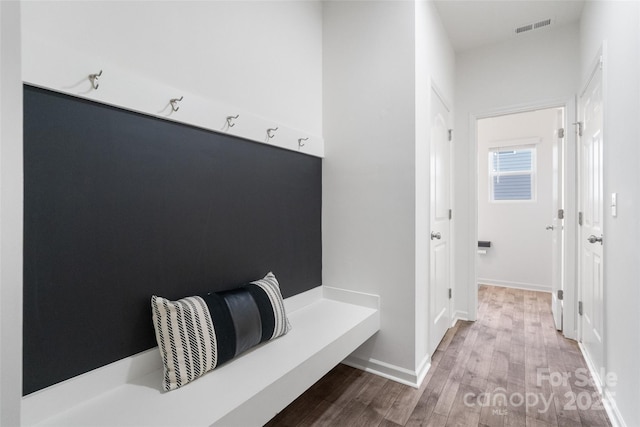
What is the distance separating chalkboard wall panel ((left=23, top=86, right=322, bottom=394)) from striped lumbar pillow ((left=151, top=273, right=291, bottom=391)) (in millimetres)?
123

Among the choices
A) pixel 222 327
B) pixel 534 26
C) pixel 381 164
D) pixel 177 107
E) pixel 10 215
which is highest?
pixel 534 26

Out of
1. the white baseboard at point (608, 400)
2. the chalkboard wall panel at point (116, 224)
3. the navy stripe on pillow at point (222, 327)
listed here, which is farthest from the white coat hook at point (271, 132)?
the white baseboard at point (608, 400)

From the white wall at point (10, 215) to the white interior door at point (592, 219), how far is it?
2623 mm

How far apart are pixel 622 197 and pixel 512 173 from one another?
10.2 feet

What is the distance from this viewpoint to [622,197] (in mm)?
1534

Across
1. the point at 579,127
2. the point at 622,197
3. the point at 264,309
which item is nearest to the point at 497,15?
the point at 579,127

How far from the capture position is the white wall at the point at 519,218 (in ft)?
13.4

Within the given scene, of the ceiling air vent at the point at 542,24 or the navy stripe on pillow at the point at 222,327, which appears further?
the ceiling air vent at the point at 542,24

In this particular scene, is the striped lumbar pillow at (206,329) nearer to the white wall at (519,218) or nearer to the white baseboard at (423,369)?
the white baseboard at (423,369)

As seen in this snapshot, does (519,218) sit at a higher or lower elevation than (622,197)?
lower

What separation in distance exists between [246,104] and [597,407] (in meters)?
2.65

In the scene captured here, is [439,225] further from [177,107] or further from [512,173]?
[512,173]

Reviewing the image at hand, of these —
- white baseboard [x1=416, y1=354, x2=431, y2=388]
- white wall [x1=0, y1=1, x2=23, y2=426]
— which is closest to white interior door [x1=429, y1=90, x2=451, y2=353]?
white baseboard [x1=416, y1=354, x2=431, y2=388]

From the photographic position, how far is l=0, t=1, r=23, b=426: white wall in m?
0.57
